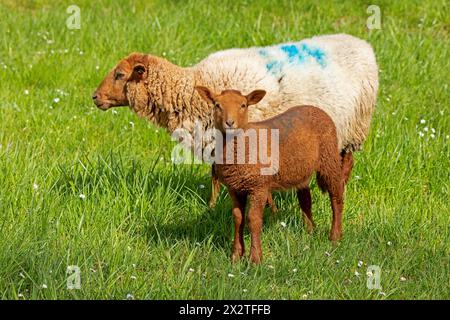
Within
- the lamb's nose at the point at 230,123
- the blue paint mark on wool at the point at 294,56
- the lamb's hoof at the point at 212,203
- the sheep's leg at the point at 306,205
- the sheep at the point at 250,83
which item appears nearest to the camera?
the lamb's nose at the point at 230,123

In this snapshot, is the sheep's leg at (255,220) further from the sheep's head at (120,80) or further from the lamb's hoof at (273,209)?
the sheep's head at (120,80)

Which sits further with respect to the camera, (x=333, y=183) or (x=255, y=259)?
(x=333, y=183)

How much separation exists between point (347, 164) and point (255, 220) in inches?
71.1

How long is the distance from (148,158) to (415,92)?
9.95ft

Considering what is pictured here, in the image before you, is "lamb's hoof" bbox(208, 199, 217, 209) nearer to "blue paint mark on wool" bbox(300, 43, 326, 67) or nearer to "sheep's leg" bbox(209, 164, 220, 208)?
"sheep's leg" bbox(209, 164, 220, 208)

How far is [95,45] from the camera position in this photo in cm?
957

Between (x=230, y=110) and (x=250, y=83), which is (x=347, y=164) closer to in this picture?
(x=250, y=83)

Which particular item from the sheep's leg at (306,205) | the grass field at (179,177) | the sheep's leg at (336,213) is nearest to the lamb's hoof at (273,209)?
the grass field at (179,177)

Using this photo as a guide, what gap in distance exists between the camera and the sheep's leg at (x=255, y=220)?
5648 millimetres

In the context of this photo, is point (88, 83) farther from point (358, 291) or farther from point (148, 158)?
point (358, 291)

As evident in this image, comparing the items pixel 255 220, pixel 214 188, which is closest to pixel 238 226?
pixel 255 220

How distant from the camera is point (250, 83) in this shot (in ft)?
22.3

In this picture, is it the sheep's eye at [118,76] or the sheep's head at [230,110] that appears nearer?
the sheep's head at [230,110]

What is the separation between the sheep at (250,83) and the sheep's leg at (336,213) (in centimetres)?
82
